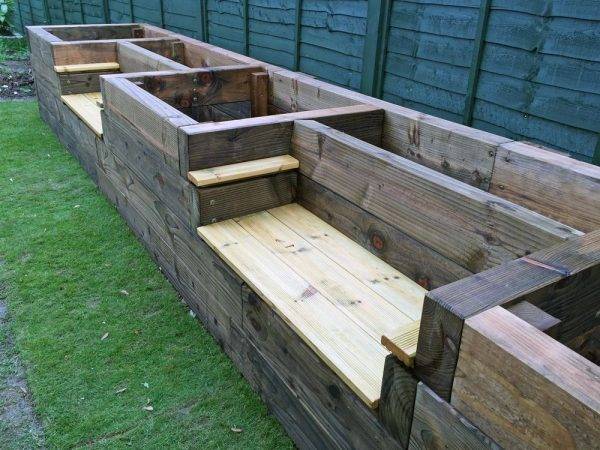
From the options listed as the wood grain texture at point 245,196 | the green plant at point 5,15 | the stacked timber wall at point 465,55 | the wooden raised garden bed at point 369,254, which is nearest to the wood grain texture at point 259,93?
the wooden raised garden bed at point 369,254

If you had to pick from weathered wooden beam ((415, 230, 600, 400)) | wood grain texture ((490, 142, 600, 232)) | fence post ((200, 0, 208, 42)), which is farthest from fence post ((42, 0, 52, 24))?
weathered wooden beam ((415, 230, 600, 400))

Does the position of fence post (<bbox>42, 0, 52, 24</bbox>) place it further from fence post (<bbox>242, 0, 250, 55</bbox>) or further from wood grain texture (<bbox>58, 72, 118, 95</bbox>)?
fence post (<bbox>242, 0, 250, 55</bbox>)

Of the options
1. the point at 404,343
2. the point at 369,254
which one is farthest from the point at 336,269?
the point at 404,343

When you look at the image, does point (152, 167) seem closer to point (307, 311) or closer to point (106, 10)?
point (307, 311)

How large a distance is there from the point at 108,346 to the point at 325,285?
1.18 metres

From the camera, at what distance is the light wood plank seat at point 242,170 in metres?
2.59

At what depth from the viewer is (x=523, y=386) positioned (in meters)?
1.17

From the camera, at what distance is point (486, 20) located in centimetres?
311

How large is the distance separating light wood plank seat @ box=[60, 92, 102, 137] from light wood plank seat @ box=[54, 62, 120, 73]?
0.70 feet

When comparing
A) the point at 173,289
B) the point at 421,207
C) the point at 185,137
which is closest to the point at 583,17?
the point at 421,207

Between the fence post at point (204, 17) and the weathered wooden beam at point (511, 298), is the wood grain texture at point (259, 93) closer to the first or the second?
the fence post at point (204, 17)

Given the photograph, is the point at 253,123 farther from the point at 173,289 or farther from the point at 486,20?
the point at 486,20

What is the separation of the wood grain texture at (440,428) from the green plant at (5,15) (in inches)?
532

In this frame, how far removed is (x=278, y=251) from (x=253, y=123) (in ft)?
2.22
